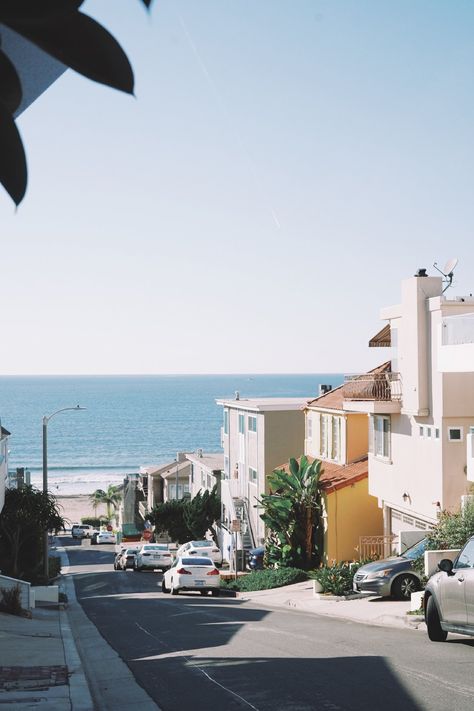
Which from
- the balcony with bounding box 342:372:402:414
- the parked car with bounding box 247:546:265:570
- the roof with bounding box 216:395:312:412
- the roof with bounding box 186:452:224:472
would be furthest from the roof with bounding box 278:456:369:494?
the roof with bounding box 186:452:224:472

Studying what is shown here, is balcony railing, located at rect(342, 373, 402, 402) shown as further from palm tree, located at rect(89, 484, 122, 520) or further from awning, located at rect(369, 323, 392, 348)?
palm tree, located at rect(89, 484, 122, 520)

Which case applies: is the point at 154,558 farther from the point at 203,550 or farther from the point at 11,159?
the point at 11,159

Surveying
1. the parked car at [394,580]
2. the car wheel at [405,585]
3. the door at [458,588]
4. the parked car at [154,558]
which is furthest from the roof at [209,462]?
the door at [458,588]

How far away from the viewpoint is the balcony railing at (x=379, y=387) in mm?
28547

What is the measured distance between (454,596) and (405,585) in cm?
966

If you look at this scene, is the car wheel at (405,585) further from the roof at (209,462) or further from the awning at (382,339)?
the roof at (209,462)

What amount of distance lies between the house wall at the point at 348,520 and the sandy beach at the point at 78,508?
273ft

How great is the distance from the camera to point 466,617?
12.3m

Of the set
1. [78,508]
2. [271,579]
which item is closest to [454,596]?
[271,579]

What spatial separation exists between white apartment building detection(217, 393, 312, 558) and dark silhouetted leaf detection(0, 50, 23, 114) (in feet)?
126

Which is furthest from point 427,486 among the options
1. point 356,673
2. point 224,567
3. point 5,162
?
point 5,162

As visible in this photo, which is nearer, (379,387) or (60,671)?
(60,671)

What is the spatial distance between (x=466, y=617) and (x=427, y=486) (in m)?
14.5

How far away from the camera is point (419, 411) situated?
2677 centimetres
